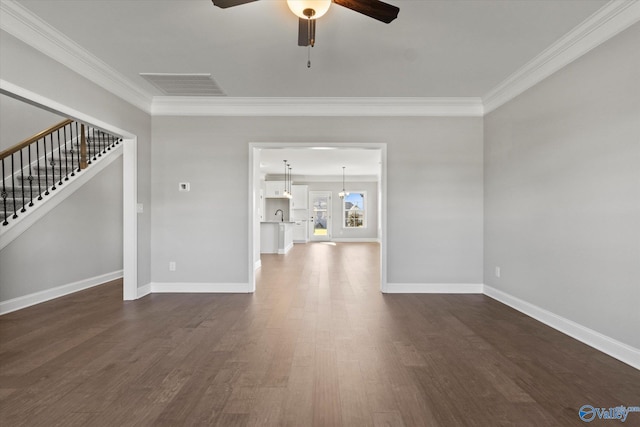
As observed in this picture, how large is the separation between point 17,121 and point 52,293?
2.79 metres

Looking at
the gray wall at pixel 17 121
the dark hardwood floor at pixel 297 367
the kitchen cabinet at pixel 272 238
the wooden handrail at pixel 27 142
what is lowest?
the dark hardwood floor at pixel 297 367

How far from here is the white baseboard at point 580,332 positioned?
2.57m

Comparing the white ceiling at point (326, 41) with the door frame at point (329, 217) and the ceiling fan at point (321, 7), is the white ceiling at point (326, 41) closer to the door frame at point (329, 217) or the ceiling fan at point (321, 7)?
the ceiling fan at point (321, 7)

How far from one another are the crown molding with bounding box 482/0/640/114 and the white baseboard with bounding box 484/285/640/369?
98.0 inches

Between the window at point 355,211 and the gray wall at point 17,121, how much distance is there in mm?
10155

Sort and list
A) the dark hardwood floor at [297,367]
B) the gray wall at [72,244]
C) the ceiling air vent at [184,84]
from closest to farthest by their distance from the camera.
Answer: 1. the dark hardwood floor at [297,367]
2. the ceiling air vent at [184,84]
3. the gray wall at [72,244]

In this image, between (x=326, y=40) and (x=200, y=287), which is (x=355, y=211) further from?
(x=326, y=40)

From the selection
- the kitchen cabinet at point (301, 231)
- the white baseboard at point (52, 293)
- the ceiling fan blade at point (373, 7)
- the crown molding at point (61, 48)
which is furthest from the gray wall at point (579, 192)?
the kitchen cabinet at point (301, 231)

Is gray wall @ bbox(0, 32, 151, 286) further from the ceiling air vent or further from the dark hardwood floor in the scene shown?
the dark hardwood floor

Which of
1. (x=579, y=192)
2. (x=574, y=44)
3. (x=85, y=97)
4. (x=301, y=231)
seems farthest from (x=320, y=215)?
(x=574, y=44)

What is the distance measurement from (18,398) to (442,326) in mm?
3413

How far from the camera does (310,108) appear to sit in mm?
4793

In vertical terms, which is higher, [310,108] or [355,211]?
[310,108]

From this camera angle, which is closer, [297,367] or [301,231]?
[297,367]
